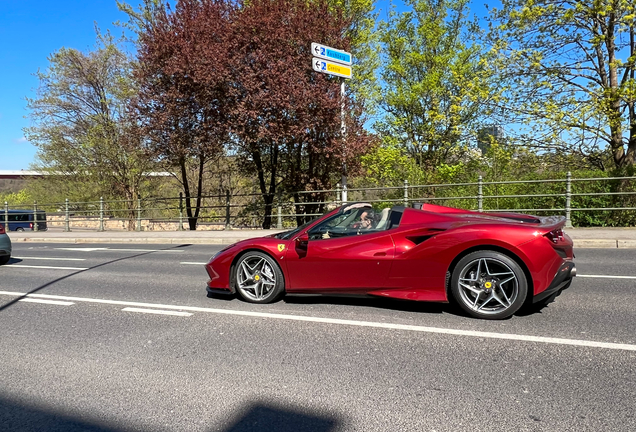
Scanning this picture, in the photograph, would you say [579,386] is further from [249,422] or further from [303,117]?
[303,117]

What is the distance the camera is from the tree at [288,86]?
1515 cm

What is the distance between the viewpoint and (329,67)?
14.3 m

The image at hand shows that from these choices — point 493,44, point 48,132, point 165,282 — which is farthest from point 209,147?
point 48,132

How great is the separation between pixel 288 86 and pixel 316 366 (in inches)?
503

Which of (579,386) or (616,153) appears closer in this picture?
(579,386)

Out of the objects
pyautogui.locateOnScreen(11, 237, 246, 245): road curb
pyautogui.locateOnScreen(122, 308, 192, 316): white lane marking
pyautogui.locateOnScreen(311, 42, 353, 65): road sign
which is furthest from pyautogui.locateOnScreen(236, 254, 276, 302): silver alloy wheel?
pyautogui.locateOnScreen(311, 42, 353, 65): road sign

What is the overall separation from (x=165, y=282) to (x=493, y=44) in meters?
16.4

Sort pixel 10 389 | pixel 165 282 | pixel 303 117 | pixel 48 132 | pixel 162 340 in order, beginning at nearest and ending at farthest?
pixel 10 389, pixel 162 340, pixel 165 282, pixel 303 117, pixel 48 132

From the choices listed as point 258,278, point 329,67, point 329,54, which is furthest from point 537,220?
point 329,54

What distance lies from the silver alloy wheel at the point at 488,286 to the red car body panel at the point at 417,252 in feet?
0.49

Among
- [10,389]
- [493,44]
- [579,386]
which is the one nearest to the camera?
[579,386]

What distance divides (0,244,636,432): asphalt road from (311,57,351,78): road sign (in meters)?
9.96

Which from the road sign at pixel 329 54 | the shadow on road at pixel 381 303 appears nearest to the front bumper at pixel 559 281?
the shadow on road at pixel 381 303

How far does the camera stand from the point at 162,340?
4.28 meters
